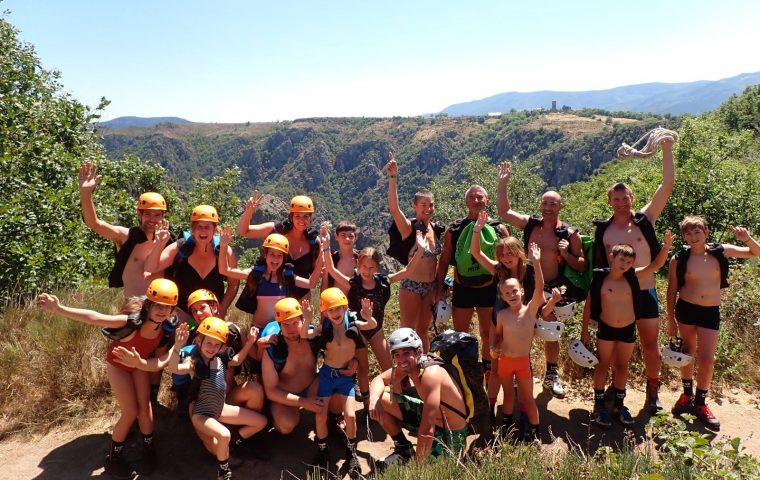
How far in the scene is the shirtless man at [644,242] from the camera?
4992mm

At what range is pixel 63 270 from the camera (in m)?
8.23

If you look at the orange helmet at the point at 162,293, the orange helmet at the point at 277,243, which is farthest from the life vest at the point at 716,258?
the orange helmet at the point at 162,293

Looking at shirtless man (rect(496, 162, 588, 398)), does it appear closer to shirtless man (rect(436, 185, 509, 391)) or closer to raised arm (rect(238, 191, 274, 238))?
shirtless man (rect(436, 185, 509, 391))

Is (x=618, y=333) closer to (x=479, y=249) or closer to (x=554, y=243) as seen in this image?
(x=554, y=243)

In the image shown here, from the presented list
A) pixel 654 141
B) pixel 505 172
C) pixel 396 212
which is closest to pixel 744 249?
pixel 654 141

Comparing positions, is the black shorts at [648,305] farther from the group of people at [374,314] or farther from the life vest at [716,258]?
the life vest at [716,258]

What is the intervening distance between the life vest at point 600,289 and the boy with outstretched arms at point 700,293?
0.57m

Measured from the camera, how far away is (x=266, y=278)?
4.83m

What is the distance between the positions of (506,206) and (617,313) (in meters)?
1.73

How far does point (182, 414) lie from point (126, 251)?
6.03 feet

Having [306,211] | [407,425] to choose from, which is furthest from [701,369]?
[306,211]

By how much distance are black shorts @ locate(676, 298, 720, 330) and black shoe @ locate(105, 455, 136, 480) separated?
592cm

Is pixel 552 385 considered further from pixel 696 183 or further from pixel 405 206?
pixel 405 206

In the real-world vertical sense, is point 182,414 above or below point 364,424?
above
